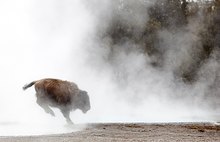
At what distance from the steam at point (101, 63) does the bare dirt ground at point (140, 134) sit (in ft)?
8.31

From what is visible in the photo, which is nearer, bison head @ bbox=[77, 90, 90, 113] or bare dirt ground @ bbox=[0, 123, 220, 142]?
bare dirt ground @ bbox=[0, 123, 220, 142]

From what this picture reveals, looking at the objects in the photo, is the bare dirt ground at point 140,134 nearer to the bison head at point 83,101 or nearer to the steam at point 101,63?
the bison head at point 83,101

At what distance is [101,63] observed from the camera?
2695 cm

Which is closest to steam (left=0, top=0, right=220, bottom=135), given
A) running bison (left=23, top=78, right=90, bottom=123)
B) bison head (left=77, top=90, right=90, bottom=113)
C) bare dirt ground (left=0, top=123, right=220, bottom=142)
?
running bison (left=23, top=78, right=90, bottom=123)

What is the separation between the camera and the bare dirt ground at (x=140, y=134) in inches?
446

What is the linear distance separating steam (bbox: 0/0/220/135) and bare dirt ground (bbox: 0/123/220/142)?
253 centimetres

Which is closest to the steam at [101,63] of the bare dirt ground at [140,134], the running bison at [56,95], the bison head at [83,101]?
the running bison at [56,95]

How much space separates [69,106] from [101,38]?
46.2 feet

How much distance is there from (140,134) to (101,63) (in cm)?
1445

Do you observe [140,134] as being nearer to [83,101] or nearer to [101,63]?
[83,101]

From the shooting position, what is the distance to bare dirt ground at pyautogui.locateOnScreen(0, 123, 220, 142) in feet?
37.2

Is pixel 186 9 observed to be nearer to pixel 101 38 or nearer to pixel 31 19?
pixel 101 38

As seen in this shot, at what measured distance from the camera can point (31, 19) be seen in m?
25.8

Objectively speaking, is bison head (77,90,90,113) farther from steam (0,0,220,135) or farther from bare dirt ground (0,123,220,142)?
bare dirt ground (0,123,220,142)
